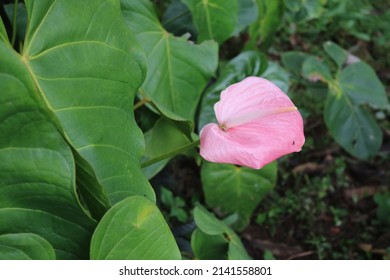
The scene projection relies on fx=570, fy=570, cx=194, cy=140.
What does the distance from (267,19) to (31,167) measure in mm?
1092

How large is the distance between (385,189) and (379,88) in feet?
1.16

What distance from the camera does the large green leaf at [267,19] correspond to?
1.58 metres

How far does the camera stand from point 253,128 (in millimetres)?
780

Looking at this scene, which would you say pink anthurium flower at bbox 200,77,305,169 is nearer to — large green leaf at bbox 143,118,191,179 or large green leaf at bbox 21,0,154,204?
large green leaf at bbox 21,0,154,204

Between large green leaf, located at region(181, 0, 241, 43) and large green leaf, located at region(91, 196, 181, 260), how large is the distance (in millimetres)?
625

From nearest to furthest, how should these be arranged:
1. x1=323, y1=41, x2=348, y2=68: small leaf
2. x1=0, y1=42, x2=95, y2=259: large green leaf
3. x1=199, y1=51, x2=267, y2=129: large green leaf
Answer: x1=0, y1=42, x2=95, y2=259: large green leaf
x1=199, y1=51, x2=267, y2=129: large green leaf
x1=323, y1=41, x2=348, y2=68: small leaf

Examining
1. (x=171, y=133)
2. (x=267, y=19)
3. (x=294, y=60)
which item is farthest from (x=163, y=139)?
(x=294, y=60)

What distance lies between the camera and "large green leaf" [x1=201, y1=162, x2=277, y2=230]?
148 centimetres

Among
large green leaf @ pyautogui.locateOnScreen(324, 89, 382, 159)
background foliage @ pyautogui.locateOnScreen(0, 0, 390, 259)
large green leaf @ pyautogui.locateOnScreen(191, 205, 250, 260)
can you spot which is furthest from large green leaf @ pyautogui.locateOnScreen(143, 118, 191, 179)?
large green leaf @ pyautogui.locateOnScreen(324, 89, 382, 159)

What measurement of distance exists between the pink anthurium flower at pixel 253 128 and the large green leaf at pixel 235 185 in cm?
65

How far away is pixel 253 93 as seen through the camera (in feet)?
2.68

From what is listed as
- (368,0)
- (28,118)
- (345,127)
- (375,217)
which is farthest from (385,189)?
(28,118)

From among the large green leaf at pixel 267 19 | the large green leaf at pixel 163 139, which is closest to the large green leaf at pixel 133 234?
the large green leaf at pixel 163 139

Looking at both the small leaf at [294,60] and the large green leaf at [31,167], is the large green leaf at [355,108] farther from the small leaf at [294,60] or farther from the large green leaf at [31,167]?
the large green leaf at [31,167]
